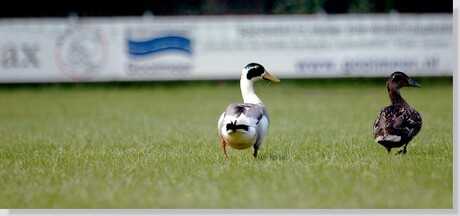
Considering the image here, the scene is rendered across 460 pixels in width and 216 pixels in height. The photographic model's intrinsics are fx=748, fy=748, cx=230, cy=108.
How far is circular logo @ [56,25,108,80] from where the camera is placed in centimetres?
2005

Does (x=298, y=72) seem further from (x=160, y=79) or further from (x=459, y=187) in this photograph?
(x=459, y=187)

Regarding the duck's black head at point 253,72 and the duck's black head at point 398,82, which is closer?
the duck's black head at point 253,72

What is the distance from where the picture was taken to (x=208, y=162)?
24.6 ft

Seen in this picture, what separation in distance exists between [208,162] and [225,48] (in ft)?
42.5

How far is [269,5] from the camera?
827 inches

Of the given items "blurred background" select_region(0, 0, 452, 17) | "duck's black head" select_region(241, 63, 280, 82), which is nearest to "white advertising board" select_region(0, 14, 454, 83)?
"blurred background" select_region(0, 0, 452, 17)

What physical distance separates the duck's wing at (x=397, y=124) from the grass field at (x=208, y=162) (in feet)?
0.77

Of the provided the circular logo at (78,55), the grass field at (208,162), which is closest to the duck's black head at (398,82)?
the grass field at (208,162)

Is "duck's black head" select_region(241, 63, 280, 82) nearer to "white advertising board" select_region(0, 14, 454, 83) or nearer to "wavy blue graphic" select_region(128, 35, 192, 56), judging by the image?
"white advertising board" select_region(0, 14, 454, 83)

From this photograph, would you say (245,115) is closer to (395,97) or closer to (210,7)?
(395,97)

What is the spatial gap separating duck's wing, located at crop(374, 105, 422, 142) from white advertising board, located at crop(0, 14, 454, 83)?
1233 centimetres

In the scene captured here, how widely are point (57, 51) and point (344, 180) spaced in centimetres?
1496

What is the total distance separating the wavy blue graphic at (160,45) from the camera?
2006cm

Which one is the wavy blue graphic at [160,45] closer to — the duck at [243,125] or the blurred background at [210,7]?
the blurred background at [210,7]
